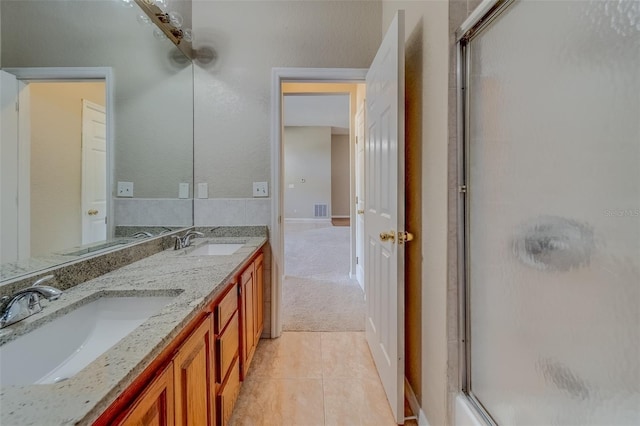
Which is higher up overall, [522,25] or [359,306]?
[522,25]

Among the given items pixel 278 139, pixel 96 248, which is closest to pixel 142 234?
pixel 96 248

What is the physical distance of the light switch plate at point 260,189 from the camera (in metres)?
2.20

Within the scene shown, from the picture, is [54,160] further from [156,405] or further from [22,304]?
[156,405]

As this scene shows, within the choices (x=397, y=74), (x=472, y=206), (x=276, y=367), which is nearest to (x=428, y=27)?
(x=397, y=74)

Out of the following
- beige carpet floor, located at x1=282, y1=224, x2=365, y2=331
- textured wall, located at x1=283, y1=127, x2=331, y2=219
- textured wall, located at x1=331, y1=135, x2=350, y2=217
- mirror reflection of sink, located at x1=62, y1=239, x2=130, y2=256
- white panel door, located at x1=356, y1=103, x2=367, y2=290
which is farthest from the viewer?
textured wall, located at x1=331, y1=135, x2=350, y2=217

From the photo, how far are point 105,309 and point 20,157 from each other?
1.86 ft

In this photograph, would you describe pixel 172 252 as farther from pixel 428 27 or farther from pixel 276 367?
pixel 428 27

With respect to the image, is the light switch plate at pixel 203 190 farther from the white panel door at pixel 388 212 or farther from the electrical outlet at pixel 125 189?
the white panel door at pixel 388 212

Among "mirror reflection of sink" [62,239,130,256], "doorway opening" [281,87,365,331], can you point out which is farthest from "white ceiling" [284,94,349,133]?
"mirror reflection of sink" [62,239,130,256]

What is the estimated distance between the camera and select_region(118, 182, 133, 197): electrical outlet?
1561 mm

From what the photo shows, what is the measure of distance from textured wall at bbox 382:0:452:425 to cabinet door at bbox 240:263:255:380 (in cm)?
90

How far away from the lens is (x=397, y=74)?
4.52 ft

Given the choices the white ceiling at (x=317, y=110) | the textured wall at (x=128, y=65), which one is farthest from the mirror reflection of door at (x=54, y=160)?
the white ceiling at (x=317, y=110)

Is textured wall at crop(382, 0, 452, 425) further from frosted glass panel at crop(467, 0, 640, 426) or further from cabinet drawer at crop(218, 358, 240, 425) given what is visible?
cabinet drawer at crop(218, 358, 240, 425)
